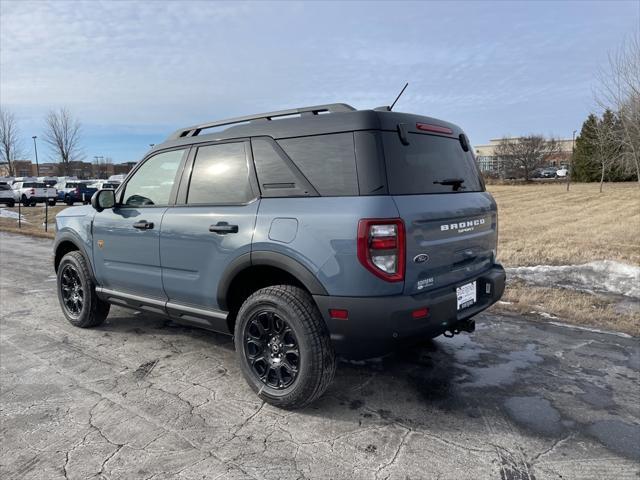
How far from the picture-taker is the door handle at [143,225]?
3.96 m

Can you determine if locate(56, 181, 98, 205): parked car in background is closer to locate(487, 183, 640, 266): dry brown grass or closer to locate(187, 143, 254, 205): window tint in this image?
locate(487, 183, 640, 266): dry brown grass

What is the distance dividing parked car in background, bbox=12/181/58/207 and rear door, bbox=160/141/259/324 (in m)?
30.0

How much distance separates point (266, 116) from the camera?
3.54m

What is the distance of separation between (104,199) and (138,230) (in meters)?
0.59

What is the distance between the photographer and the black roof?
2920 mm

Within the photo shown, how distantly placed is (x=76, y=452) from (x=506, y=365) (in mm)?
3203

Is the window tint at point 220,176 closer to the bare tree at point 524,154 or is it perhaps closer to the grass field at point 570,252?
the grass field at point 570,252

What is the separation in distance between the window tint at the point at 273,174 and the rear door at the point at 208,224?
8 centimetres

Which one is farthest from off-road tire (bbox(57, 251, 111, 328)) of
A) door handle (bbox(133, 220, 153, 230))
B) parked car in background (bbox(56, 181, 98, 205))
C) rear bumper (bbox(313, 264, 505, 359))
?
parked car in background (bbox(56, 181, 98, 205))

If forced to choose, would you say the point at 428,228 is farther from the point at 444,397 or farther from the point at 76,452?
the point at 76,452

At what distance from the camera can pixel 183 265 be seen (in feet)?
12.2

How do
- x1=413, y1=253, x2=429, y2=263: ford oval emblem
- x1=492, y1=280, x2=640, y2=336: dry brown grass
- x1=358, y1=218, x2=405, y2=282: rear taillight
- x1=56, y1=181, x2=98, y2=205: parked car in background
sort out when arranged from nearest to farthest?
x1=358, y1=218, x2=405, y2=282: rear taillight < x1=413, y1=253, x2=429, y2=263: ford oval emblem < x1=492, y1=280, x2=640, y2=336: dry brown grass < x1=56, y1=181, x2=98, y2=205: parked car in background

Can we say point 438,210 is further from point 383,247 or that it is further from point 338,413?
point 338,413

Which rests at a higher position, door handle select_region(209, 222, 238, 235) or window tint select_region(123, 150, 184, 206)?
window tint select_region(123, 150, 184, 206)
